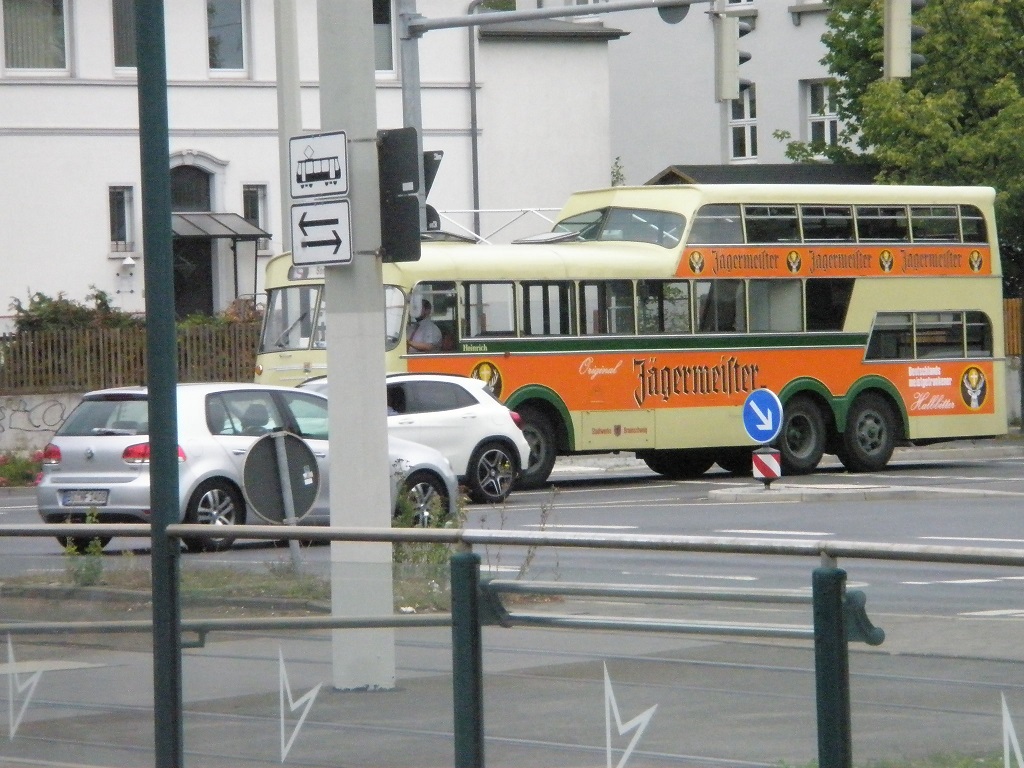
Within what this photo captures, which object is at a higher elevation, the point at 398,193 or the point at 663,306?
the point at 398,193

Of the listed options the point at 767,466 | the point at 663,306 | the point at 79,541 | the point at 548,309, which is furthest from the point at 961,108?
the point at 79,541

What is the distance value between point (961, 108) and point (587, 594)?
33.7m

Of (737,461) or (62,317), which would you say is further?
(62,317)

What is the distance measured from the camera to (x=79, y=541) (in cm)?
649

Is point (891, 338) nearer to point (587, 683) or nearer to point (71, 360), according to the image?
point (71, 360)

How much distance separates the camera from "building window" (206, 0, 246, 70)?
134 feet

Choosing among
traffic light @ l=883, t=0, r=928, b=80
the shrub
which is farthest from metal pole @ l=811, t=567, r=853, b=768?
the shrub

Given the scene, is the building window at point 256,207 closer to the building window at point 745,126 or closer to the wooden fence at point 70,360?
the wooden fence at point 70,360

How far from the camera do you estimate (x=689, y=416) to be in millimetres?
26250

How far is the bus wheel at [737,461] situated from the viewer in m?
27.9

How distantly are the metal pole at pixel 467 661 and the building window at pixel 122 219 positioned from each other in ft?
117

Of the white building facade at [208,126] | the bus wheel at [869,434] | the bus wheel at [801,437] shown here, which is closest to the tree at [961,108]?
the white building facade at [208,126]

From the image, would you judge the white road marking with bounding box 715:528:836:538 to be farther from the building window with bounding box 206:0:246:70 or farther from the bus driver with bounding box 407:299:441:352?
the building window with bounding box 206:0:246:70

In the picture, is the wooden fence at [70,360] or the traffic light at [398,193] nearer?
the traffic light at [398,193]
